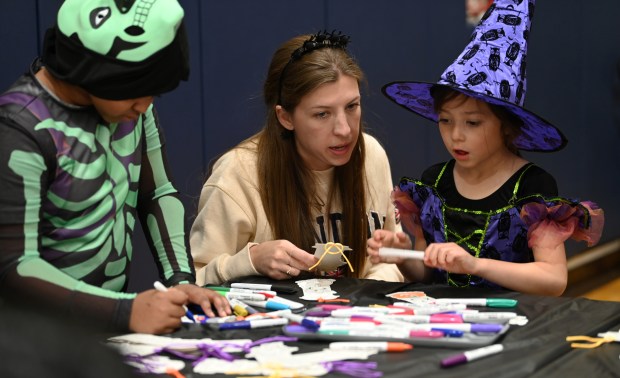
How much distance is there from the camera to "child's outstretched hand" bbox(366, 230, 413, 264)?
5.66ft

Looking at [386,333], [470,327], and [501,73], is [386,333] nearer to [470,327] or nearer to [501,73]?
[470,327]

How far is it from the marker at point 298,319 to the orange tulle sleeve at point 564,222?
0.62 m

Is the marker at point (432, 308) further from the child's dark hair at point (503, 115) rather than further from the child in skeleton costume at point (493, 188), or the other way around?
the child's dark hair at point (503, 115)

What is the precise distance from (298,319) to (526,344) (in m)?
0.35

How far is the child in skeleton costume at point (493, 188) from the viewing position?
1.72 m

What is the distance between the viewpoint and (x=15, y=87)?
1.35 m

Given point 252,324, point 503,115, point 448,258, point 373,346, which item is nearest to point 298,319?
point 252,324

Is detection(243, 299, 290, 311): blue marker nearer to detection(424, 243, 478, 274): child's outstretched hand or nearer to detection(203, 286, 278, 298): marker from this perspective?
detection(203, 286, 278, 298): marker

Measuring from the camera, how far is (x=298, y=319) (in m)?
1.33

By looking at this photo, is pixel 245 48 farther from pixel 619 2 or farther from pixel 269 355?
pixel 619 2

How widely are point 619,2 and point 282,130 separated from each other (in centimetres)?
344

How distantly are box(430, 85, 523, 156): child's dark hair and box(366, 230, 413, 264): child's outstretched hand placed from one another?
0.34 meters

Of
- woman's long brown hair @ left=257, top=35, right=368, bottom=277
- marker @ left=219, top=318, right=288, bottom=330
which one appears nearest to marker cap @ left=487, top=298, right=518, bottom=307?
marker @ left=219, top=318, right=288, bottom=330

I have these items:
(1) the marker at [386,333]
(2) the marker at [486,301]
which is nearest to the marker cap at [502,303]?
(2) the marker at [486,301]
